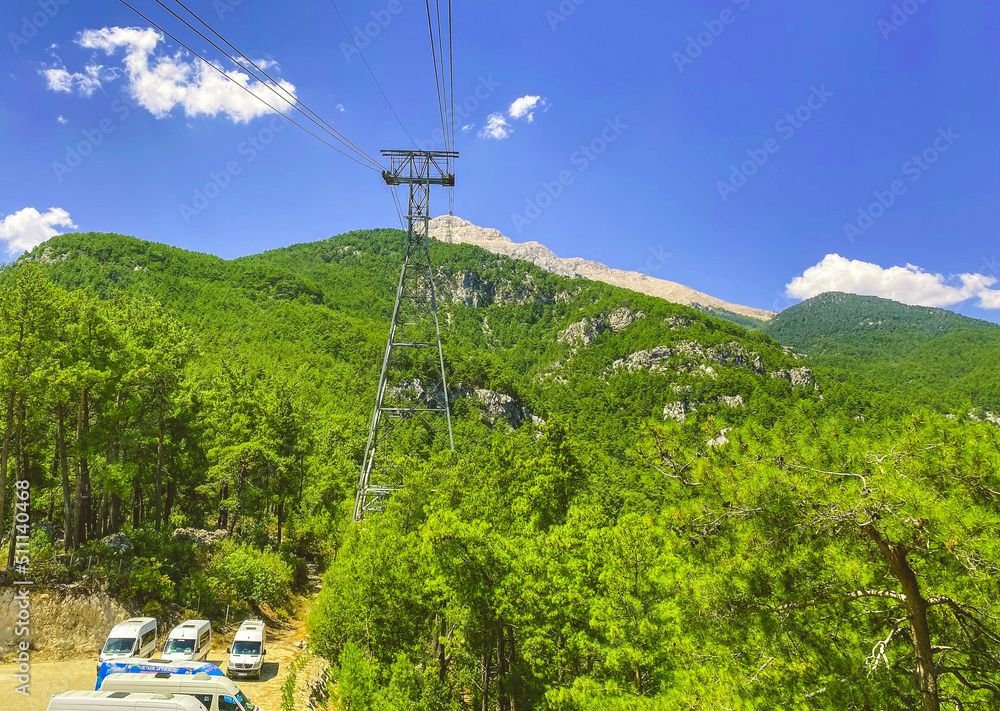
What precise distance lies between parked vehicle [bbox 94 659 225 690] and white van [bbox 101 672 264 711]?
0.43 meters

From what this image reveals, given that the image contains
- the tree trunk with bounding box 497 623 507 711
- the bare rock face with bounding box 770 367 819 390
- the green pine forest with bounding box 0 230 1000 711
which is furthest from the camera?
the bare rock face with bounding box 770 367 819 390

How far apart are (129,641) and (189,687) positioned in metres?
5.36

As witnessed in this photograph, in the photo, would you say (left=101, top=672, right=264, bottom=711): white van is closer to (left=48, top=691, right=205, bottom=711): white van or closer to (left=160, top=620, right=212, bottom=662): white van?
(left=48, top=691, right=205, bottom=711): white van

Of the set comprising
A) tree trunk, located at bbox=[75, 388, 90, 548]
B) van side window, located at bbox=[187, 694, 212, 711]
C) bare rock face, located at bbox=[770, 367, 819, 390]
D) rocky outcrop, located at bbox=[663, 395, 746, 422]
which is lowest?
van side window, located at bbox=[187, 694, 212, 711]

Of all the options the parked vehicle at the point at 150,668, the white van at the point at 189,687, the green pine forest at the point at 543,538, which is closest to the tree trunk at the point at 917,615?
the green pine forest at the point at 543,538

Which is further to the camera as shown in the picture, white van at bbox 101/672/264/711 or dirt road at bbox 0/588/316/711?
dirt road at bbox 0/588/316/711

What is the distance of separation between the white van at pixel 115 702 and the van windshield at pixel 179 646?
653cm

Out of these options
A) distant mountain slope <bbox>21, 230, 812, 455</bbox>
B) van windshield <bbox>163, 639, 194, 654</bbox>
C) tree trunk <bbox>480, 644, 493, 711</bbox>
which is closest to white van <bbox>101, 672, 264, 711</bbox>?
van windshield <bbox>163, 639, 194, 654</bbox>

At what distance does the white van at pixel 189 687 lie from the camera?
41.1ft

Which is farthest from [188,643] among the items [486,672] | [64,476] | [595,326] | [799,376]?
[595,326]

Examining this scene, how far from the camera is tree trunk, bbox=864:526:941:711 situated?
15.3 feet

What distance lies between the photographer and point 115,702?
10.8 meters

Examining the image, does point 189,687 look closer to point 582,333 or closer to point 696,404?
point 696,404

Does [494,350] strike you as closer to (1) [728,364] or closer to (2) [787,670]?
(1) [728,364]
